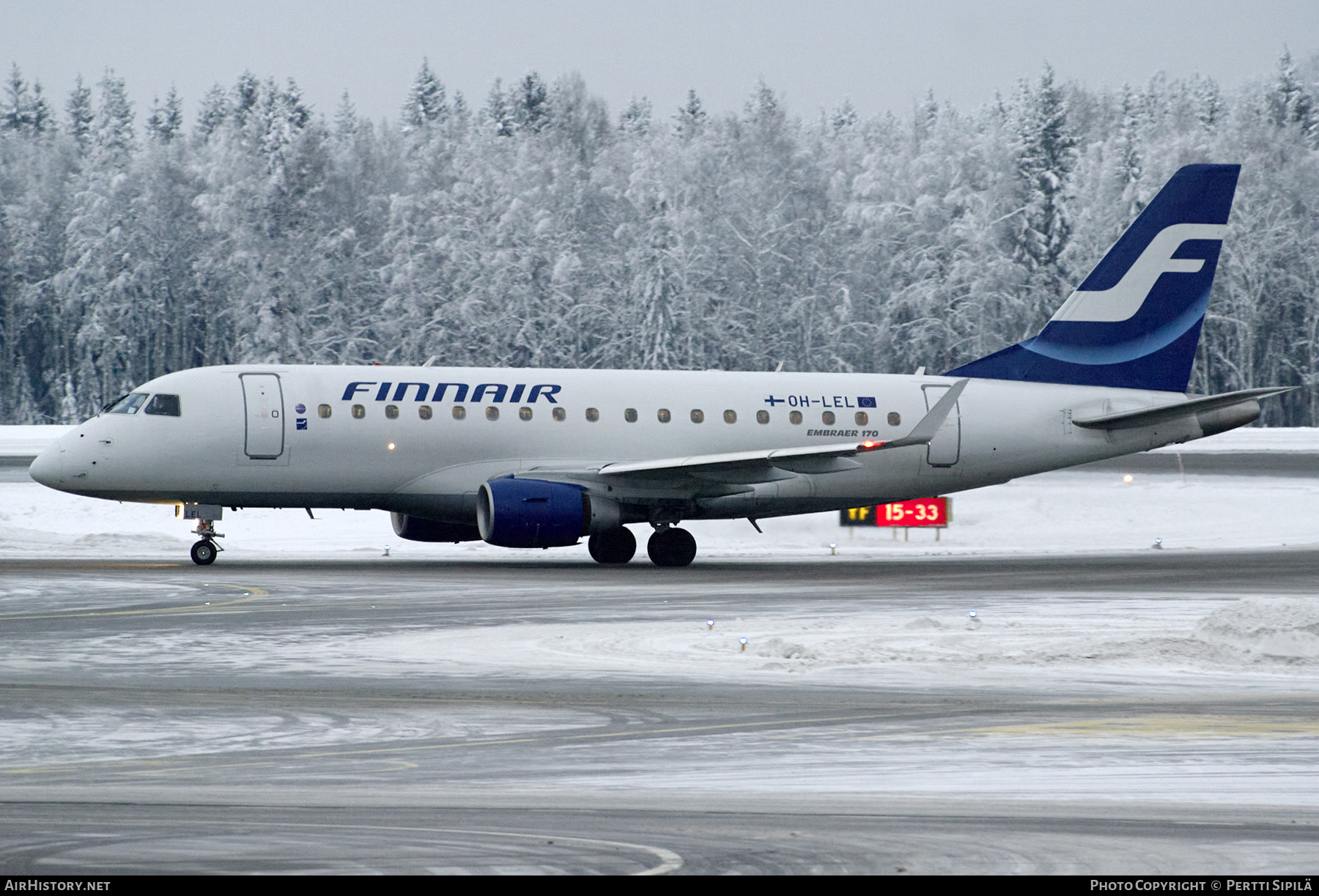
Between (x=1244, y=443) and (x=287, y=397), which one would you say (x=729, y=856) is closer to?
(x=287, y=397)

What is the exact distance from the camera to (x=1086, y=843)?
23.9 ft

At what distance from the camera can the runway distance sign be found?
33.3 metres

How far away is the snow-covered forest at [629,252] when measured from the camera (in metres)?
73.4

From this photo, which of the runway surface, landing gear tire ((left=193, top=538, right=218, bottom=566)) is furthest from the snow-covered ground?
the runway surface

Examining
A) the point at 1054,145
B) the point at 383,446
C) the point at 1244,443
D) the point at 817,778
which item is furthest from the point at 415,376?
the point at 1054,145

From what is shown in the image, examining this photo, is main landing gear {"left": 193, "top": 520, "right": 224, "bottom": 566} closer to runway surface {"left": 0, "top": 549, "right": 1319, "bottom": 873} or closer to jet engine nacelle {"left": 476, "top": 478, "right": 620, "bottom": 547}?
jet engine nacelle {"left": 476, "top": 478, "right": 620, "bottom": 547}

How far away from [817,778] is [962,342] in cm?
6515

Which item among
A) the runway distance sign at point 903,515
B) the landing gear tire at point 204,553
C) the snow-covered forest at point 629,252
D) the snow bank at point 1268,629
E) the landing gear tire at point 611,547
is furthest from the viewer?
the snow-covered forest at point 629,252

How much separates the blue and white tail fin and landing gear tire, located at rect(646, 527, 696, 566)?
22.7 ft

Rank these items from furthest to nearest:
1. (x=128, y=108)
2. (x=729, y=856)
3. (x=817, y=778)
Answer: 1. (x=128, y=108)
2. (x=817, y=778)
3. (x=729, y=856)

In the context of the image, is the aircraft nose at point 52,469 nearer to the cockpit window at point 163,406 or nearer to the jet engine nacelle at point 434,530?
the cockpit window at point 163,406

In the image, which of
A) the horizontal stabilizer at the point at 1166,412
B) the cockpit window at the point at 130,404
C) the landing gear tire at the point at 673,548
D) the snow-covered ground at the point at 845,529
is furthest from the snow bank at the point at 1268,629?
the cockpit window at the point at 130,404

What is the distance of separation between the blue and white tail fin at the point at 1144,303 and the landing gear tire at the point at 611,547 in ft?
25.2

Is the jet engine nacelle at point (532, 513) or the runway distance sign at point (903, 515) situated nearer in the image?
the jet engine nacelle at point (532, 513)
